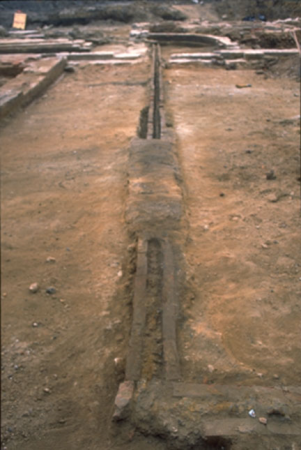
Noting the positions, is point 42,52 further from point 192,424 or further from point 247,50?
point 192,424

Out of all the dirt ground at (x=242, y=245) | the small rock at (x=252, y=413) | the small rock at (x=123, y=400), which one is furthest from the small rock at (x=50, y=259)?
the small rock at (x=252, y=413)

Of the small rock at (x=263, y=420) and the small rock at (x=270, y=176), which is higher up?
the small rock at (x=270, y=176)

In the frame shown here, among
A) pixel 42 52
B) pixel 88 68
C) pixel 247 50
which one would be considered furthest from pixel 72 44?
pixel 247 50

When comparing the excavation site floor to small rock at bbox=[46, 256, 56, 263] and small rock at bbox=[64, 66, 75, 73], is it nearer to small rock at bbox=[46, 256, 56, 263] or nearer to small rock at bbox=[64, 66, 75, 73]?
small rock at bbox=[46, 256, 56, 263]

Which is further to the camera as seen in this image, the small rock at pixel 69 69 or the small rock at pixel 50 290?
the small rock at pixel 69 69

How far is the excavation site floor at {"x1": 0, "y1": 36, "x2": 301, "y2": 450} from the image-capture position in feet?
6.93

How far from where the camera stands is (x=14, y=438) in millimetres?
2004

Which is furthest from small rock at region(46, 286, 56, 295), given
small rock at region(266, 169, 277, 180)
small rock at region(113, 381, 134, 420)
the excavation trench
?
small rock at region(266, 169, 277, 180)

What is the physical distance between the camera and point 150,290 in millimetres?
3053

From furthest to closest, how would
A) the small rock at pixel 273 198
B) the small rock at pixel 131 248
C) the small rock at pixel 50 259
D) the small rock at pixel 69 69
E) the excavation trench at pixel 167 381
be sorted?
the small rock at pixel 69 69, the small rock at pixel 273 198, the small rock at pixel 131 248, the small rock at pixel 50 259, the excavation trench at pixel 167 381

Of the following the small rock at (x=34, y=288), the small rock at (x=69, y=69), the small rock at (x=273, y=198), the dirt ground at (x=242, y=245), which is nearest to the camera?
the small rock at (x=34, y=288)

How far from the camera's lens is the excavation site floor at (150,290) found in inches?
83.1

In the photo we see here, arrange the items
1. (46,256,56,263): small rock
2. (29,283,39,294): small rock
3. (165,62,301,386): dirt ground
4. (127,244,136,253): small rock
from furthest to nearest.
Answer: (127,244,136,253): small rock < (46,256,56,263): small rock < (165,62,301,386): dirt ground < (29,283,39,294): small rock

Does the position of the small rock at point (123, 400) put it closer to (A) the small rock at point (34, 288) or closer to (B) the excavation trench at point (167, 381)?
(B) the excavation trench at point (167, 381)
